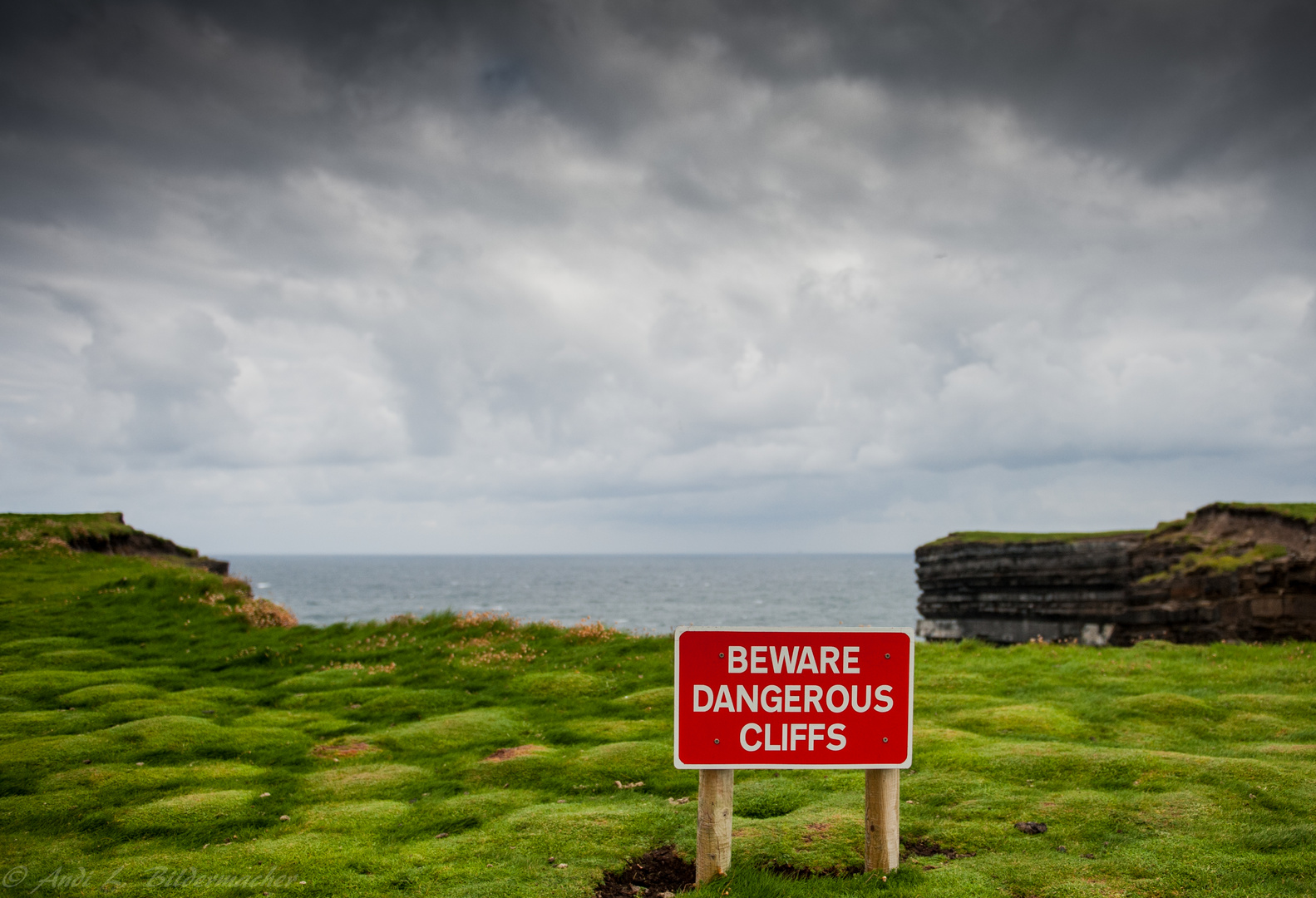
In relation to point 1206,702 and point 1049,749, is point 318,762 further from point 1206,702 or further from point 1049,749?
point 1206,702

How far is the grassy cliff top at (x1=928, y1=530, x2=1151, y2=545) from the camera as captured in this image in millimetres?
60406

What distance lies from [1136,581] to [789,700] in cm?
4881

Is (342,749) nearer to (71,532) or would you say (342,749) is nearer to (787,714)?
(787,714)

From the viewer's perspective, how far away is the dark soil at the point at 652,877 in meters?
8.02

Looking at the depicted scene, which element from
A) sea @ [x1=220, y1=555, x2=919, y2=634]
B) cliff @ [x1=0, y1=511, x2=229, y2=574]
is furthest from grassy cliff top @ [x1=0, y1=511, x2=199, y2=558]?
sea @ [x1=220, y1=555, x2=919, y2=634]

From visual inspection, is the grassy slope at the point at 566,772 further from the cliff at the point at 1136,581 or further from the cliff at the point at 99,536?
the cliff at the point at 99,536

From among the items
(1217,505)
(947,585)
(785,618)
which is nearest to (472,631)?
(1217,505)

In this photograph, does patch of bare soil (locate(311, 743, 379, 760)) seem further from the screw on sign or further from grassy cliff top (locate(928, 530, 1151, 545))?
grassy cliff top (locate(928, 530, 1151, 545))

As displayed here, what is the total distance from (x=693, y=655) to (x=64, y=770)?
1108 centimetres

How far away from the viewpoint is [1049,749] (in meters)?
12.4

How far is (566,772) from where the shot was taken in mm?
12352

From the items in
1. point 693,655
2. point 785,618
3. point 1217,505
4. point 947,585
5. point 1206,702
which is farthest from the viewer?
point 785,618

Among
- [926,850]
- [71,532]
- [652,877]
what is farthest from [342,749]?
[71,532]

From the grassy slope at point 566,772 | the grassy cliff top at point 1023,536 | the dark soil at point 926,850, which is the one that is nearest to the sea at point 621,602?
the grassy cliff top at point 1023,536
